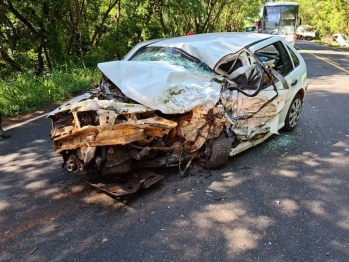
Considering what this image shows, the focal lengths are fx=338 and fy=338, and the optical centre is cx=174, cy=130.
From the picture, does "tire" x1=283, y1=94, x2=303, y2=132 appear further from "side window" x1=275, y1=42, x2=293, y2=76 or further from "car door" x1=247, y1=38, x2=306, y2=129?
"side window" x1=275, y1=42, x2=293, y2=76

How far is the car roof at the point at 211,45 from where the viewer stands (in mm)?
4906

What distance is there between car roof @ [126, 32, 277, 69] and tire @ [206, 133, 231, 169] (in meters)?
1.10

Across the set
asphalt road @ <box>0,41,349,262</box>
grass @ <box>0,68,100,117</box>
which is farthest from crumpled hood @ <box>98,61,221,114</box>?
grass @ <box>0,68,100,117</box>

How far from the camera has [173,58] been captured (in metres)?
5.08

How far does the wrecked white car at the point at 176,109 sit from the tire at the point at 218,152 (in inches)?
0.5

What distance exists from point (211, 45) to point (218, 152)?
174 centimetres

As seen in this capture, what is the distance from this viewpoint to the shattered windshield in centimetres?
483

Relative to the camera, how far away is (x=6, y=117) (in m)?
7.56

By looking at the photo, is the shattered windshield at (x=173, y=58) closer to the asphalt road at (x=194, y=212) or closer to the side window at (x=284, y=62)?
the asphalt road at (x=194, y=212)

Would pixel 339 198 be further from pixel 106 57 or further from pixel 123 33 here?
pixel 123 33

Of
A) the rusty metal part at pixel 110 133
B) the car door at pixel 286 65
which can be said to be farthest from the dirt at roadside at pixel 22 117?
the car door at pixel 286 65

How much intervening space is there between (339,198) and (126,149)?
2465 millimetres

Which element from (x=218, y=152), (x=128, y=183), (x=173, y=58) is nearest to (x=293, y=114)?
A: (x=218, y=152)

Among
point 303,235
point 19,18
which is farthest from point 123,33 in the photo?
point 303,235
